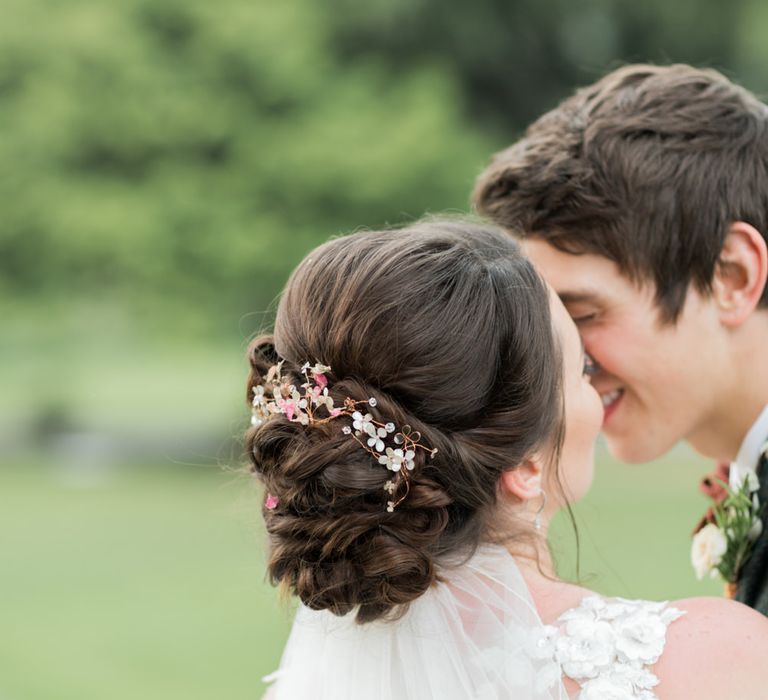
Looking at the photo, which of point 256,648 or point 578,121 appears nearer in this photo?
point 578,121

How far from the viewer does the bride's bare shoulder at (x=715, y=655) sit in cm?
234

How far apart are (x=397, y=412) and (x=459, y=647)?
21.4 inches

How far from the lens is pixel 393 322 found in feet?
7.97

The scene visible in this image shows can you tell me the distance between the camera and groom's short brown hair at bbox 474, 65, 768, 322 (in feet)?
11.5

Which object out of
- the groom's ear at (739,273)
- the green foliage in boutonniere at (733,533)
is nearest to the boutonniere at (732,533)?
the green foliage in boutonniere at (733,533)

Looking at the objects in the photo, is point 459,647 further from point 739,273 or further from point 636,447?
point 739,273

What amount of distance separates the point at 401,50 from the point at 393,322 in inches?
718

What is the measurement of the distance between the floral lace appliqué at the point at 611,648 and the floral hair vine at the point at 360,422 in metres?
0.46

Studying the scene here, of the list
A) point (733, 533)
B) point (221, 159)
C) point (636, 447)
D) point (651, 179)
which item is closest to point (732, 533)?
point (733, 533)

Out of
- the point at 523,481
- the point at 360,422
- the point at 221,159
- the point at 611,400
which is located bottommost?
the point at 221,159

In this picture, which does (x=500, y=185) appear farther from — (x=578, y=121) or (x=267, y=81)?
(x=267, y=81)

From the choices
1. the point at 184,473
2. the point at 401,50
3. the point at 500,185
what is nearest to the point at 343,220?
the point at 401,50

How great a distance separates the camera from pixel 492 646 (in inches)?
98.5

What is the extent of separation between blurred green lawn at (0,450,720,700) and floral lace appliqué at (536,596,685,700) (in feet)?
14.4
